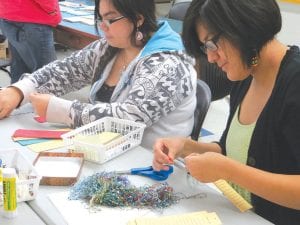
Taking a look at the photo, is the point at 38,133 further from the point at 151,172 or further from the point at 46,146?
the point at 151,172

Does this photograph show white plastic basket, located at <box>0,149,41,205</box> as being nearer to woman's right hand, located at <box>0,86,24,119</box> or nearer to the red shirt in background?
woman's right hand, located at <box>0,86,24,119</box>

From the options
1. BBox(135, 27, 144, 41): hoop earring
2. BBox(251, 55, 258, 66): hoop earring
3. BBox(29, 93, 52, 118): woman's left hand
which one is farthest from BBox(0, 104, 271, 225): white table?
BBox(135, 27, 144, 41): hoop earring

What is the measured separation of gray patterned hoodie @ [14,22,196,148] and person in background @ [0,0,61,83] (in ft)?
4.20

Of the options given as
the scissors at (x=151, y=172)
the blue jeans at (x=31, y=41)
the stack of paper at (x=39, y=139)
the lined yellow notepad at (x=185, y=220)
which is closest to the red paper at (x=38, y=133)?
the stack of paper at (x=39, y=139)

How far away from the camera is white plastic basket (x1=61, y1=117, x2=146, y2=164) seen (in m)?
1.39

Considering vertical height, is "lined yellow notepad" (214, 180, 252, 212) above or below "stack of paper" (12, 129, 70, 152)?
above

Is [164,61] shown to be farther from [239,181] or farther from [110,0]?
[239,181]

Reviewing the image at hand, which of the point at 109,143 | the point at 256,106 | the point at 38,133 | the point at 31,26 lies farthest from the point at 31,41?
the point at 256,106

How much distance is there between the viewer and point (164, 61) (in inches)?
66.4

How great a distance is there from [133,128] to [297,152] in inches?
24.0

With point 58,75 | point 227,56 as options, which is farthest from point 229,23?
point 58,75

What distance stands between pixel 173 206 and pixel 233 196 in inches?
6.9

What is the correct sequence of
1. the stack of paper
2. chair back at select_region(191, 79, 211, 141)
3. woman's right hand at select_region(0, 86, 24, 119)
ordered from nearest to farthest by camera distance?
the stack of paper → woman's right hand at select_region(0, 86, 24, 119) → chair back at select_region(191, 79, 211, 141)

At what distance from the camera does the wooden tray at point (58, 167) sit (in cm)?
126
